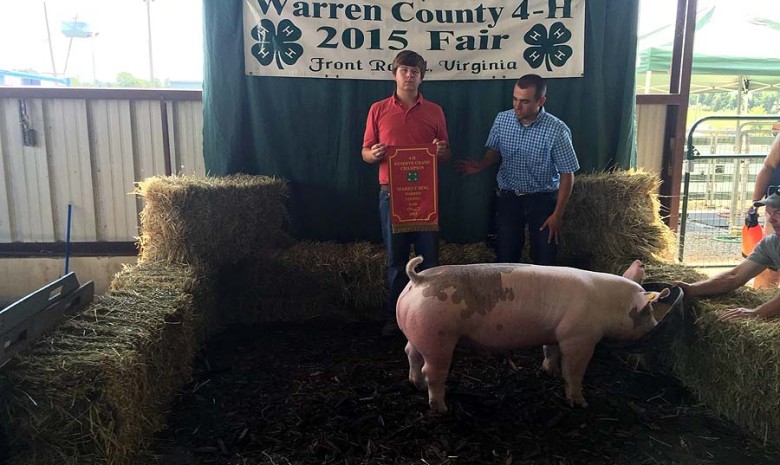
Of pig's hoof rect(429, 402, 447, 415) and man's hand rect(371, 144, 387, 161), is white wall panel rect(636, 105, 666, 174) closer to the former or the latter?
man's hand rect(371, 144, 387, 161)

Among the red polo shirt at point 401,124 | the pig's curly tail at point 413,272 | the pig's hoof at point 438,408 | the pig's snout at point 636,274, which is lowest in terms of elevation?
the pig's hoof at point 438,408

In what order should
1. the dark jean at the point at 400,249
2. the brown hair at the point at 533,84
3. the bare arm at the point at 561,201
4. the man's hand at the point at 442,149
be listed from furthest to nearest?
1. the dark jean at the point at 400,249
2. the man's hand at the point at 442,149
3. the bare arm at the point at 561,201
4. the brown hair at the point at 533,84

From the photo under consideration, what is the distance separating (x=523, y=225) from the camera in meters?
4.27

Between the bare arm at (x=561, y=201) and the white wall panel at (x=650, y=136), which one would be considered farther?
the white wall panel at (x=650, y=136)

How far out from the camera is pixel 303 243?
5.04 meters

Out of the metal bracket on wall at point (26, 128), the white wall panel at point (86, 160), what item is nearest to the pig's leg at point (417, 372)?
the white wall panel at point (86, 160)

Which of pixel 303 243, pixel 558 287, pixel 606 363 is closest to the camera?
pixel 558 287

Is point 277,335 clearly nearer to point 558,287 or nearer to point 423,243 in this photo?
point 423,243

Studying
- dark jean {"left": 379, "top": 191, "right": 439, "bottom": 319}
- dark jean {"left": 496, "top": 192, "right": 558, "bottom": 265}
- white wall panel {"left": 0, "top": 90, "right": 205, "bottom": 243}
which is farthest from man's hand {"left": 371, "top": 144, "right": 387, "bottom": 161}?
white wall panel {"left": 0, "top": 90, "right": 205, "bottom": 243}

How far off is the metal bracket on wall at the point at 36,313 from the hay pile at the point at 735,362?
336cm

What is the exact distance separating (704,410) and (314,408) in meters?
2.18

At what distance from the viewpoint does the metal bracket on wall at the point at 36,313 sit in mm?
2317

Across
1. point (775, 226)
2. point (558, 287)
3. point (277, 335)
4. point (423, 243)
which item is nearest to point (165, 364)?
point (277, 335)

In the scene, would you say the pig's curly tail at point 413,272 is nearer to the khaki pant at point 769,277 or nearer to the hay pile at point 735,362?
the hay pile at point 735,362
